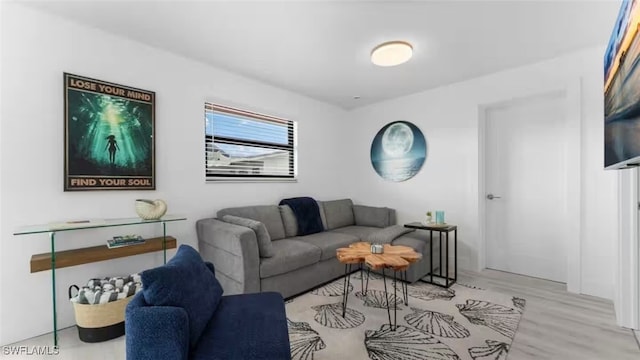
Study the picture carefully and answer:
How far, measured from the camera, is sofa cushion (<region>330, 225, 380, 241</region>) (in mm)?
3654

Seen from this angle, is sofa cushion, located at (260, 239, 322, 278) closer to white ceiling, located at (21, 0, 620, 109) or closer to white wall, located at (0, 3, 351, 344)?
white wall, located at (0, 3, 351, 344)

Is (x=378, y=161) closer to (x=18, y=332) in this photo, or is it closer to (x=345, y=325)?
(x=345, y=325)

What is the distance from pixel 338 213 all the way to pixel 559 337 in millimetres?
2723

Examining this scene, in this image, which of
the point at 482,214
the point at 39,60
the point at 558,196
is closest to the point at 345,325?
the point at 482,214

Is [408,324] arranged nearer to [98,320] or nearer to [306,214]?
[306,214]

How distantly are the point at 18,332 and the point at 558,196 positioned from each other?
5.14m

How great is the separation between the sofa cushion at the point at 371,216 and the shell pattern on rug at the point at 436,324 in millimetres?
1763

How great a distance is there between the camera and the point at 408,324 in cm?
223

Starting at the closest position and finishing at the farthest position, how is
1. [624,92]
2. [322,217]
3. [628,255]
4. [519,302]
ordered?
[624,92], [628,255], [519,302], [322,217]

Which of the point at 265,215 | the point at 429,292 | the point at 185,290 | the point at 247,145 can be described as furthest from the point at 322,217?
the point at 185,290

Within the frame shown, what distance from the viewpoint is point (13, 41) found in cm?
202

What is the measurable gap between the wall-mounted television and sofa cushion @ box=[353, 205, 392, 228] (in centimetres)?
255

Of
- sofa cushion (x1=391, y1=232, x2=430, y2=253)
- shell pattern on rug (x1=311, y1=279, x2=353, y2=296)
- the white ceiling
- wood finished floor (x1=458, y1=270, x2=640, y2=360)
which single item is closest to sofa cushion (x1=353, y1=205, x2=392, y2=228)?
sofa cushion (x1=391, y1=232, x2=430, y2=253)

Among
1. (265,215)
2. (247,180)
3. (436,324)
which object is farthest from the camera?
(247,180)
